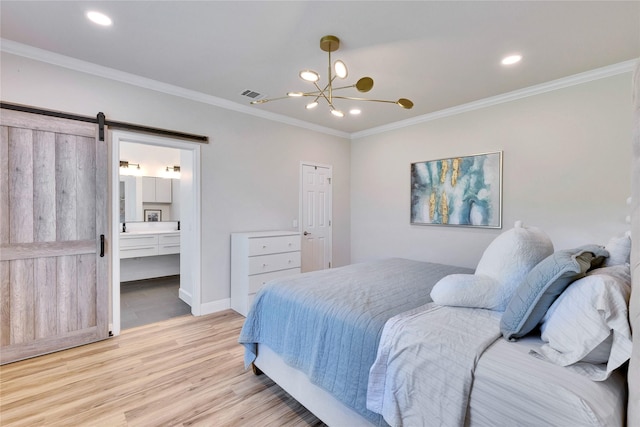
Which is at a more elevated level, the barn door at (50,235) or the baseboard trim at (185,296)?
the barn door at (50,235)

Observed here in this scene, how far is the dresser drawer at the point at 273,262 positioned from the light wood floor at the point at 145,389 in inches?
36.0

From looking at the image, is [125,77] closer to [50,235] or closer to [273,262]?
[50,235]

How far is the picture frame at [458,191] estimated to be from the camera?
11.5 ft

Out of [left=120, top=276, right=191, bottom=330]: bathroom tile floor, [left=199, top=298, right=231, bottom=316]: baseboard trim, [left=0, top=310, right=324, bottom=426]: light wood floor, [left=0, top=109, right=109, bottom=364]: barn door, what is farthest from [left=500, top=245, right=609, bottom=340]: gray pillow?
[left=120, top=276, right=191, bottom=330]: bathroom tile floor

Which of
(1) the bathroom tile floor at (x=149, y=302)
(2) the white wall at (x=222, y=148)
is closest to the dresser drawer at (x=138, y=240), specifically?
(1) the bathroom tile floor at (x=149, y=302)

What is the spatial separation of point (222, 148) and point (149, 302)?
7.79 ft

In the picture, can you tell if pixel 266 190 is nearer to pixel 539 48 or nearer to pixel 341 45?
pixel 341 45

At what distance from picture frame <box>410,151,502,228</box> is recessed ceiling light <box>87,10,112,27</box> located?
3800 mm

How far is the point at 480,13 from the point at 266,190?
10.1ft

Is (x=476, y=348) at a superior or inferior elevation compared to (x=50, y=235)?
inferior

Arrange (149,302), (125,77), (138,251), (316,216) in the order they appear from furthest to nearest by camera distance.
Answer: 1. (316,216)
2. (138,251)
3. (149,302)
4. (125,77)

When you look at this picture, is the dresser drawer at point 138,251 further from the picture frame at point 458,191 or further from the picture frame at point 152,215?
the picture frame at point 458,191

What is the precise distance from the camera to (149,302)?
3918mm

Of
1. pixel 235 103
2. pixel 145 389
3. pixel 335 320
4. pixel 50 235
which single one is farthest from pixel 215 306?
pixel 235 103
